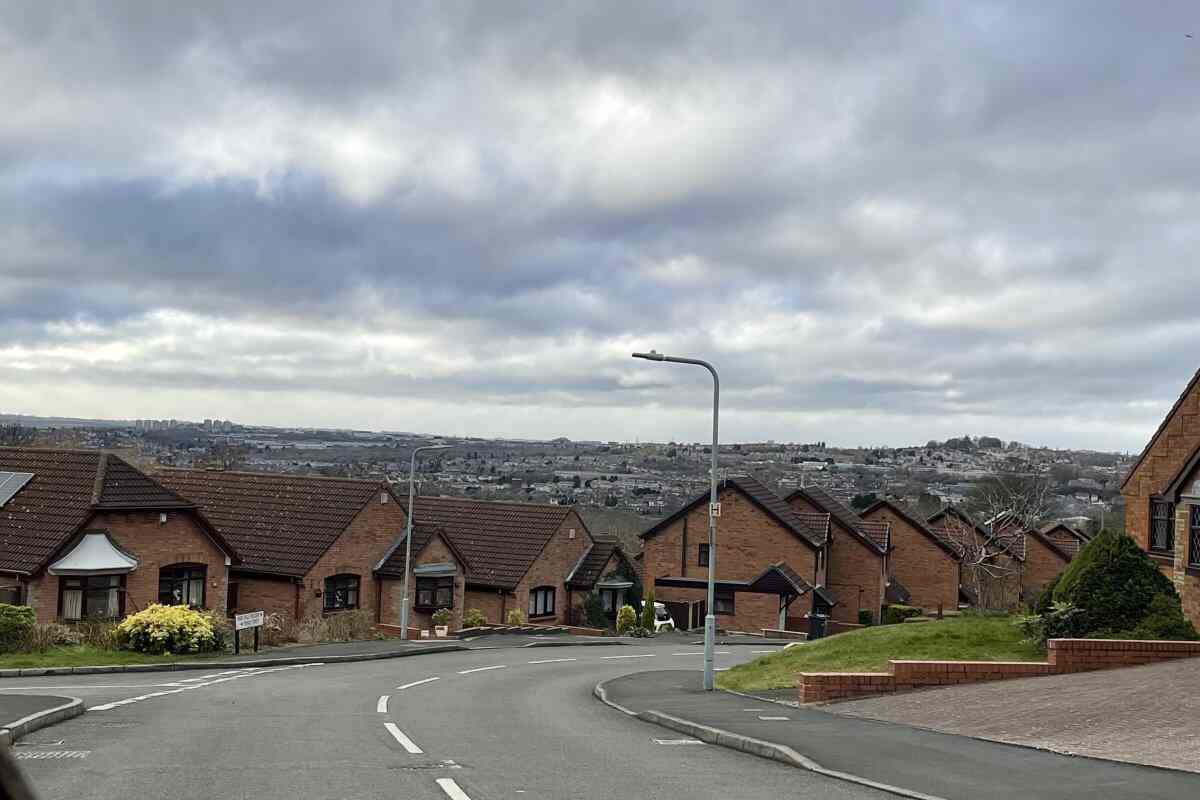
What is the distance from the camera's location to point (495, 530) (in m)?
51.7

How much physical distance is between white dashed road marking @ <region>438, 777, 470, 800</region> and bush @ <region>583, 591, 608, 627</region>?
40.3 m

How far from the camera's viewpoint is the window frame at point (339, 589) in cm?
4209

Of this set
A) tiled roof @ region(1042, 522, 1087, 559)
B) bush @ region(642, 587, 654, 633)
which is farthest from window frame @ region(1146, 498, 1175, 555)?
tiled roof @ region(1042, 522, 1087, 559)

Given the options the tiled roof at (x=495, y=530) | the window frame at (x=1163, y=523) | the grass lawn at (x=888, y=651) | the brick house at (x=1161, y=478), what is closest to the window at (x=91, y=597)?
the tiled roof at (x=495, y=530)

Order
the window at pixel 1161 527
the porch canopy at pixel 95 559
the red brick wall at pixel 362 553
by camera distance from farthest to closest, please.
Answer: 1. the red brick wall at pixel 362 553
2. the window at pixel 1161 527
3. the porch canopy at pixel 95 559

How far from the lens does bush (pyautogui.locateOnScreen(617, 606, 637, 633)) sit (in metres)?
48.8

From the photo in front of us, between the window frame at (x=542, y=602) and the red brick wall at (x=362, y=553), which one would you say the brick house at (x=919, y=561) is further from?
the red brick wall at (x=362, y=553)

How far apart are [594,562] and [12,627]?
29906mm

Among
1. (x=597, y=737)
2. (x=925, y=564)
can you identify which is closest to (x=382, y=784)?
(x=597, y=737)

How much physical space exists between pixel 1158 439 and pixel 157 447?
428 feet

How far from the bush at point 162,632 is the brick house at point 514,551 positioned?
1535 centimetres

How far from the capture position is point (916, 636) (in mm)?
24156

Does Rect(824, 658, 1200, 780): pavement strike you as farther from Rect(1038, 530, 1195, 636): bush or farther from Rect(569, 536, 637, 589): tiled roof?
Rect(569, 536, 637, 589): tiled roof

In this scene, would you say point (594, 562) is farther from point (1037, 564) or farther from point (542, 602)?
point (1037, 564)
